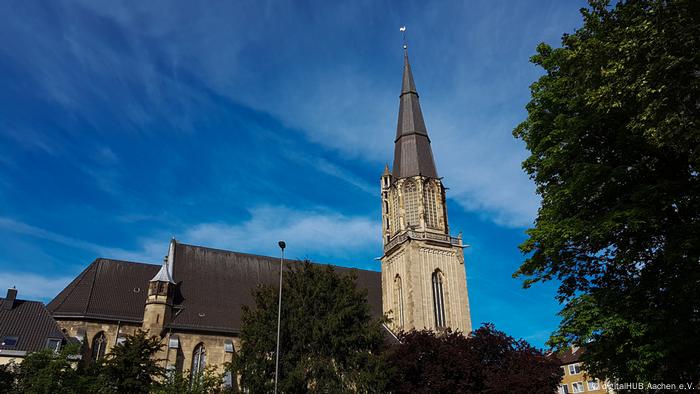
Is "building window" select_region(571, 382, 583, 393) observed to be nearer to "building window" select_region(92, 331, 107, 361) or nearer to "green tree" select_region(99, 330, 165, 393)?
"building window" select_region(92, 331, 107, 361)

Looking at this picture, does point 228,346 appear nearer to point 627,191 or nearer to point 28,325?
point 28,325

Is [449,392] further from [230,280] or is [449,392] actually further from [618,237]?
[230,280]

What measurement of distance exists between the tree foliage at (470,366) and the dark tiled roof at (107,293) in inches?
739

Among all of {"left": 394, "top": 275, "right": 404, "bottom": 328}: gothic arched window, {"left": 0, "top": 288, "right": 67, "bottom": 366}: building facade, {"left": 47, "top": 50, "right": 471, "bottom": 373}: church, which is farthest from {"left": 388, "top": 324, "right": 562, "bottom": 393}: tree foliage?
{"left": 0, "top": 288, "right": 67, "bottom": 366}: building facade

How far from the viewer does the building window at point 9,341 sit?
3043cm

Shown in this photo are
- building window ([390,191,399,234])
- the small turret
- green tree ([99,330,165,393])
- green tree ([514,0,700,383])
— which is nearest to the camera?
green tree ([514,0,700,383])

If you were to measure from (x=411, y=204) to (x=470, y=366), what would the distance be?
60.4ft

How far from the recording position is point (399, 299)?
4216cm

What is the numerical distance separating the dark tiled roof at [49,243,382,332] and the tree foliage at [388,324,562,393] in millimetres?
13800

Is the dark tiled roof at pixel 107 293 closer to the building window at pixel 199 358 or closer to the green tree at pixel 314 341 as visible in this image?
the building window at pixel 199 358

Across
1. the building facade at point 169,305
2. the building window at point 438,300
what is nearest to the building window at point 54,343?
the building facade at point 169,305

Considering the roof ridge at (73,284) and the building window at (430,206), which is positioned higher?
the building window at (430,206)

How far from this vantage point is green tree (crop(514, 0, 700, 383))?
1140 centimetres

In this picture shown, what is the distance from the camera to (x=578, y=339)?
49.0ft
